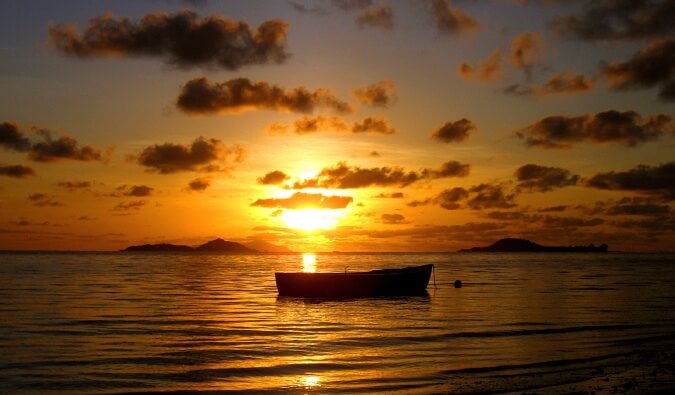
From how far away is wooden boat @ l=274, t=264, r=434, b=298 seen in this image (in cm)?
6281

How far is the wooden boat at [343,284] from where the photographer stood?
6281cm

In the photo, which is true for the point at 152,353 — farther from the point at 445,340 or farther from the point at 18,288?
the point at 18,288

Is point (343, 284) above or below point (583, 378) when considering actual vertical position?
above

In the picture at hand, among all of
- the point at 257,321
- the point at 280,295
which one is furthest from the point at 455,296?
the point at 257,321

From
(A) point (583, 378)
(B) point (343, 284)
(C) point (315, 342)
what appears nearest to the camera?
(A) point (583, 378)

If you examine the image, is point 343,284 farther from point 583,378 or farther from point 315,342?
point 583,378

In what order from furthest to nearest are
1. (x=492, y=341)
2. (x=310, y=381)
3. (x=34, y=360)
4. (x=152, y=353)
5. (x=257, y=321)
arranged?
(x=257, y=321)
(x=492, y=341)
(x=152, y=353)
(x=34, y=360)
(x=310, y=381)

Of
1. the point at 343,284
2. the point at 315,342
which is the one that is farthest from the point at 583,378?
the point at 343,284

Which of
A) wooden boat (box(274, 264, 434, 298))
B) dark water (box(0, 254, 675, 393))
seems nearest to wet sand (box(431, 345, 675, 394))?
dark water (box(0, 254, 675, 393))

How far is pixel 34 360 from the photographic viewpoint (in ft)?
94.0

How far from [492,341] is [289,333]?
1184cm

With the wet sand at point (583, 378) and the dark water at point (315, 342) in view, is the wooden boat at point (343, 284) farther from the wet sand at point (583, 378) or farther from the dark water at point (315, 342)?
the wet sand at point (583, 378)

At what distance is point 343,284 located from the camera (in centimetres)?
6272

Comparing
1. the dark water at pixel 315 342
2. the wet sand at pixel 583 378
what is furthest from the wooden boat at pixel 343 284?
the wet sand at pixel 583 378
